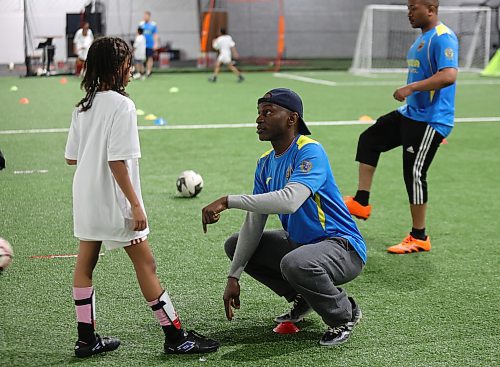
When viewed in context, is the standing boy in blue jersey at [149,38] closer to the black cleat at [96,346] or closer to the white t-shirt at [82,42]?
the white t-shirt at [82,42]

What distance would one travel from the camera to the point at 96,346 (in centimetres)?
382

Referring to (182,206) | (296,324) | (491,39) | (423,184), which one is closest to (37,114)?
(182,206)

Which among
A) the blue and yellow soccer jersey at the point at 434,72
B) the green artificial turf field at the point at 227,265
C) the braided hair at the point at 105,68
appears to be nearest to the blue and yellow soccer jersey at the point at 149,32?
the green artificial turf field at the point at 227,265

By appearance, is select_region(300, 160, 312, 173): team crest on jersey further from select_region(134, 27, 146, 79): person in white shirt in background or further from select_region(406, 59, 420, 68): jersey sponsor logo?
select_region(134, 27, 146, 79): person in white shirt in background

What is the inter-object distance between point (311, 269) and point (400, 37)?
27919mm

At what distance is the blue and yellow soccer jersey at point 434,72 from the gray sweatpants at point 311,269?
6.50ft

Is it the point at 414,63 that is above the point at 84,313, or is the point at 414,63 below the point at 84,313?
above

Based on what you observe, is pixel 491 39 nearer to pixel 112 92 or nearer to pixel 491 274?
pixel 491 274

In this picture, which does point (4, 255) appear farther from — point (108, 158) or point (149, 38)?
point (149, 38)

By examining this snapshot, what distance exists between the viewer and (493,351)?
387cm

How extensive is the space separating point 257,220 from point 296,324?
620 millimetres

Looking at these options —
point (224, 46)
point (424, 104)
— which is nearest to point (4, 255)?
point (424, 104)

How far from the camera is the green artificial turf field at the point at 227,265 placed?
3.91 meters

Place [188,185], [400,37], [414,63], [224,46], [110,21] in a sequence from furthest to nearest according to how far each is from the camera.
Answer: [400,37] < [110,21] < [224,46] < [188,185] < [414,63]
